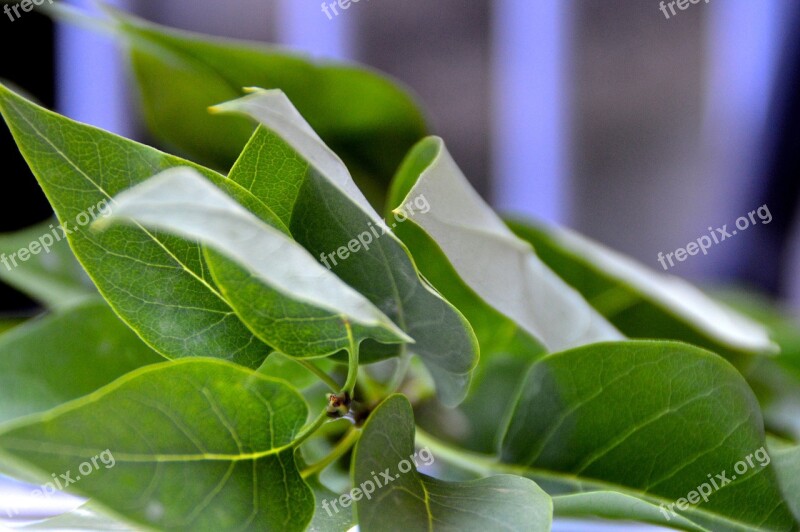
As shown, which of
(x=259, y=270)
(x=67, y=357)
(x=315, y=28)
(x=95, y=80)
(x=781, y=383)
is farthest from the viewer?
(x=315, y=28)

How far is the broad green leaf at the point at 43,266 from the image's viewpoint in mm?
253

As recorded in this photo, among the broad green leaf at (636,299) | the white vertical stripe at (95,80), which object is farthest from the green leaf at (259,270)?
the white vertical stripe at (95,80)

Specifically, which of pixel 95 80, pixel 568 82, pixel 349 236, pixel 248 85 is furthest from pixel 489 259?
pixel 568 82

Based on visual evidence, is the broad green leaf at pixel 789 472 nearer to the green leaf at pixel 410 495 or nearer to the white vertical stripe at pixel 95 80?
the green leaf at pixel 410 495

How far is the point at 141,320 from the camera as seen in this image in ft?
0.39

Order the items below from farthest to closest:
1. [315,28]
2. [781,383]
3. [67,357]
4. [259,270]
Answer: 1. [315,28]
2. [781,383]
3. [67,357]
4. [259,270]

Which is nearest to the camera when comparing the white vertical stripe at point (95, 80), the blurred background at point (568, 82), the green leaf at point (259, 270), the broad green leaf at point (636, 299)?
the green leaf at point (259, 270)

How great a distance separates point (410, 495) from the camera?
12 cm

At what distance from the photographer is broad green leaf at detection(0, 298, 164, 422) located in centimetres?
18

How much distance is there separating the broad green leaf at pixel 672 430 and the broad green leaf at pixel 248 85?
0.52 ft

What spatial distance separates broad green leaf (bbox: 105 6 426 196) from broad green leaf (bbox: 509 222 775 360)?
72 mm

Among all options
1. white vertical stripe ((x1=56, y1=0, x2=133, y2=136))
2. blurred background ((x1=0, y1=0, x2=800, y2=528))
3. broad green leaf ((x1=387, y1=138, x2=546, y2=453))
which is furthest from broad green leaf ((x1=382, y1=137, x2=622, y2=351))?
blurred background ((x1=0, y1=0, x2=800, y2=528))

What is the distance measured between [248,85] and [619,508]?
0.20 meters

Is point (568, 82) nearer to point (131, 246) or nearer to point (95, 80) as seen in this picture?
point (95, 80)
